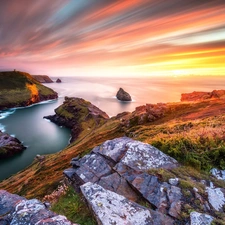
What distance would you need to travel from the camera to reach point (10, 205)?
320 inches

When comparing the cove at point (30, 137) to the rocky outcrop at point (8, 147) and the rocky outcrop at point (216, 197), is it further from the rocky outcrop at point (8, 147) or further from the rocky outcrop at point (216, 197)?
the rocky outcrop at point (216, 197)

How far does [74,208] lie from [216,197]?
21.6 feet

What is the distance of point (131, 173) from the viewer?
384 inches

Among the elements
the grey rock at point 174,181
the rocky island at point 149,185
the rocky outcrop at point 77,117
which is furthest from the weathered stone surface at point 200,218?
the rocky outcrop at point 77,117

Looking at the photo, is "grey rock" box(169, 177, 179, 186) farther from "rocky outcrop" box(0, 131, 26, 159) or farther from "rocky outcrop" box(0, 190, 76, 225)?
"rocky outcrop" box(0, 131, 26, 159)

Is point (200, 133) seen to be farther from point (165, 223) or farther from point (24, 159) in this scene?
point (24, 159)

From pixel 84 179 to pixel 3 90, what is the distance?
8708 inches

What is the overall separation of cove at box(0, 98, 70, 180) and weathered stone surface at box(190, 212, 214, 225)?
6312 centimetres

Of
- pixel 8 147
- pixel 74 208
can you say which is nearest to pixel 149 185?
pixel 74 208

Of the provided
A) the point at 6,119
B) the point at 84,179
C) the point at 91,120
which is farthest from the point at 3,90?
the point at 84,179

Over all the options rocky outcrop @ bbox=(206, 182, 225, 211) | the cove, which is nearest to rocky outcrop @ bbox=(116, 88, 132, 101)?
the cove

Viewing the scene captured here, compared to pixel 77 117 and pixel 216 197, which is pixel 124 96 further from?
pixel 216 197

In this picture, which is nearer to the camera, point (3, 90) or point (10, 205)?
point (10, 205)

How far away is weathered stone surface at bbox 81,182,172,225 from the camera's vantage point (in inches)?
250
